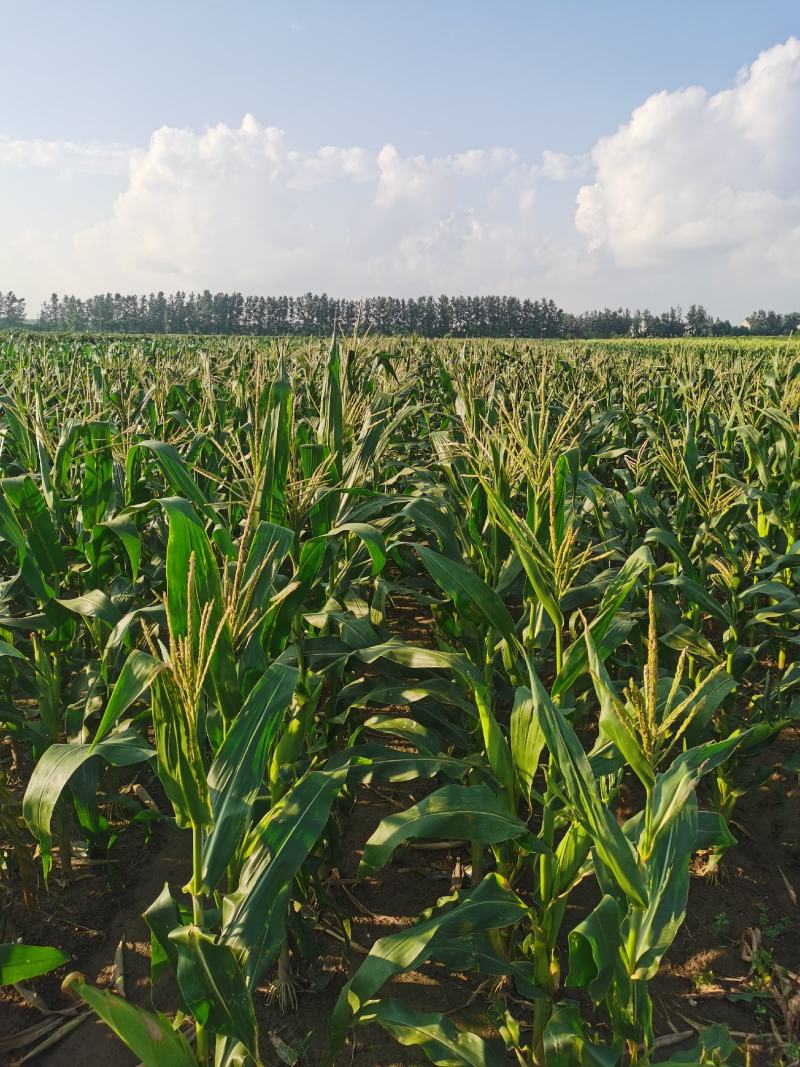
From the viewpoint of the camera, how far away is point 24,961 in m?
1.31

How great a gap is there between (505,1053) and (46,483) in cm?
254

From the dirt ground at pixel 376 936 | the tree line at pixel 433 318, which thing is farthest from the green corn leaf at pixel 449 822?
the tree line at pixel 433 318

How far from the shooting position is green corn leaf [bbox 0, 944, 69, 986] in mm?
1302

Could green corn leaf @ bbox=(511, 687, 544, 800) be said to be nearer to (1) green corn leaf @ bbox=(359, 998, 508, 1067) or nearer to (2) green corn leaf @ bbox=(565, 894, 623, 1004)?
(2) green corn leaf @ bbox=(565, 894, 623, 1004)

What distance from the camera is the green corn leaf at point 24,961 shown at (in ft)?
4.27

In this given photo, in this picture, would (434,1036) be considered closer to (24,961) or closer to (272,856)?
(272,856)

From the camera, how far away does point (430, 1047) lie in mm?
1581

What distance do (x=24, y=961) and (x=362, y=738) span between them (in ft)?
6.91

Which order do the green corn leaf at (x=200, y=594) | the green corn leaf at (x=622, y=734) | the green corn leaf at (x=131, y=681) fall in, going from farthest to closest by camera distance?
1. the green corn leaf at (x=131, y=681)
2. the green corn leaf at (x=200, y=594)
3. the green corn leaf at (x=622, y=734)

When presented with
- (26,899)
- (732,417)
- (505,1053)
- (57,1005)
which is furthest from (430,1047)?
(732,417)

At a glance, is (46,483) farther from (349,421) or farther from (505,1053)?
(505,1053)

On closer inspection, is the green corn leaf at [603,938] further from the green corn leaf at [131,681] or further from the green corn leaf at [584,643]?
the green corn leaf at [131,681]

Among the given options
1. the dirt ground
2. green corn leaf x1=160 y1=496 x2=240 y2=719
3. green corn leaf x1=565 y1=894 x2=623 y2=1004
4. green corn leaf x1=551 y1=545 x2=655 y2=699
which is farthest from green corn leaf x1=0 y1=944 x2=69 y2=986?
green corn leaf x1=551 y1=545 x2=655 y2=699

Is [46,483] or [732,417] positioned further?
[732,417]
